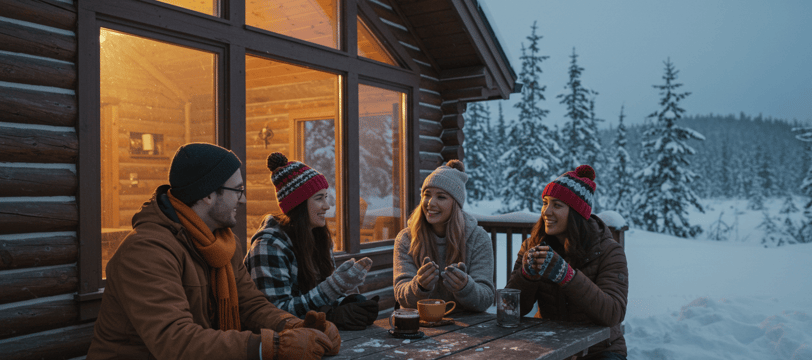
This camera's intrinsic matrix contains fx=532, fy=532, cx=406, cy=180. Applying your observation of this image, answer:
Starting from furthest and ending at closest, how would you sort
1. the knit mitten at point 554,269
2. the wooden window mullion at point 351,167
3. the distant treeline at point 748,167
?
the distant treeline at point 748,167
the wooden window mullion at point 351,167
the knit mitten at point 554,269

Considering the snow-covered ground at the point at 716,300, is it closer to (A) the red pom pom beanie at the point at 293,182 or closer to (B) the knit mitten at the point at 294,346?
Answer: (A) the red pom pom beanie at the point at 293,182

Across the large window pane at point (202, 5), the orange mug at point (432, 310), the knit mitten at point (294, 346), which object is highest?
the large window pane at point (202, 5)

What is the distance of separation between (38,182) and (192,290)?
159cm

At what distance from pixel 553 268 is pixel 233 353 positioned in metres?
1.44

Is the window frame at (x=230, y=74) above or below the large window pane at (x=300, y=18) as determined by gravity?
below

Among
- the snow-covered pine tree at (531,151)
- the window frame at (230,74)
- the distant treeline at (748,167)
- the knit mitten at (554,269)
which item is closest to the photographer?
the knit mitten at (554,269)

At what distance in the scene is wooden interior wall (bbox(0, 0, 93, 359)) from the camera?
113 inches

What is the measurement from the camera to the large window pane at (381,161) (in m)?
5.46

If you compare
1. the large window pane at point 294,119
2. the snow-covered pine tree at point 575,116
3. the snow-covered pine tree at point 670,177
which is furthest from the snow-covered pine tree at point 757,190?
the large window pane at point 294,119

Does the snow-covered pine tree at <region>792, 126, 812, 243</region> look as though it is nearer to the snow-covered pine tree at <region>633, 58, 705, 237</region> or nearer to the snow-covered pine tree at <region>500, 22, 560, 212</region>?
the snow-covered pine tree at <region>633, 58, 705, 237</region>

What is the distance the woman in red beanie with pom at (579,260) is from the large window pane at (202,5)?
282cm

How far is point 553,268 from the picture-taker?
2.45m

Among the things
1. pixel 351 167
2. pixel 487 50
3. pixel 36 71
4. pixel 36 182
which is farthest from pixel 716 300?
pixel 36 71

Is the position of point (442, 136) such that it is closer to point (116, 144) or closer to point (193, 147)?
point (116, 144)
